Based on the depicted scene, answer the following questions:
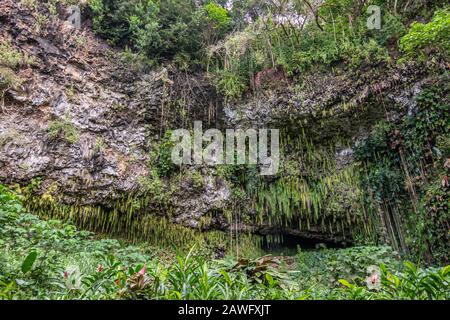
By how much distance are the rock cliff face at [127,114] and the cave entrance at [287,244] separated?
0.33 metres

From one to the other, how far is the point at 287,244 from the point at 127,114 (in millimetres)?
5435

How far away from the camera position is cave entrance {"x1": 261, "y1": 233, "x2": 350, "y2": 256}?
7.40 meters

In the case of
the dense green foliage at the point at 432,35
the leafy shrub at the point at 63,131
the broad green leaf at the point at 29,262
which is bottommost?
the broad green leaf at the point at 29,262

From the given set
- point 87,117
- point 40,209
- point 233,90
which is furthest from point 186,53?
point 40,209

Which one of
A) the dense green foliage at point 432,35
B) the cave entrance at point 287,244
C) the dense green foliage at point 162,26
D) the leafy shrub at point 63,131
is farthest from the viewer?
the cave entrance at point 287,244

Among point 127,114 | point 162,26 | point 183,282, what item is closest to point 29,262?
point 183,282

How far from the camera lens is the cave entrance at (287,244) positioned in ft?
24.3

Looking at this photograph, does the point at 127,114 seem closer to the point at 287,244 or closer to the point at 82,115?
the point at 82,115

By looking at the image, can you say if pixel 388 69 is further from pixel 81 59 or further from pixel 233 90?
pixel 81 59

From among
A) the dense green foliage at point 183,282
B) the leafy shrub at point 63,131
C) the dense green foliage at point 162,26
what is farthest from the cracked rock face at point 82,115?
the dense green foliage at point 183,282

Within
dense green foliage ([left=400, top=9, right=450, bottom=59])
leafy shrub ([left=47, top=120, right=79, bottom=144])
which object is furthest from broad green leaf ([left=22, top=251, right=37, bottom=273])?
dense green foliage ([left=400, top=9, right=450, bottom=59])

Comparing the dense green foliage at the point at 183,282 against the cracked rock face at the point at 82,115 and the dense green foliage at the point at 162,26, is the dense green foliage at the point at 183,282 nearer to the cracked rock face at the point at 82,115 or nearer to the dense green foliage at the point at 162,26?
the cracked rock face at the point at 82,115

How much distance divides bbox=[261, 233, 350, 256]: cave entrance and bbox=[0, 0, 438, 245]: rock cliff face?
13.0 inches

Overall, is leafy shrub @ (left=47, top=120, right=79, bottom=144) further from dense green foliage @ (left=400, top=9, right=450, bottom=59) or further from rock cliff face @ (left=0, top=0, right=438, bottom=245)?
dense green foliage @ (left=400, top=9, right=450, bottom=59)
